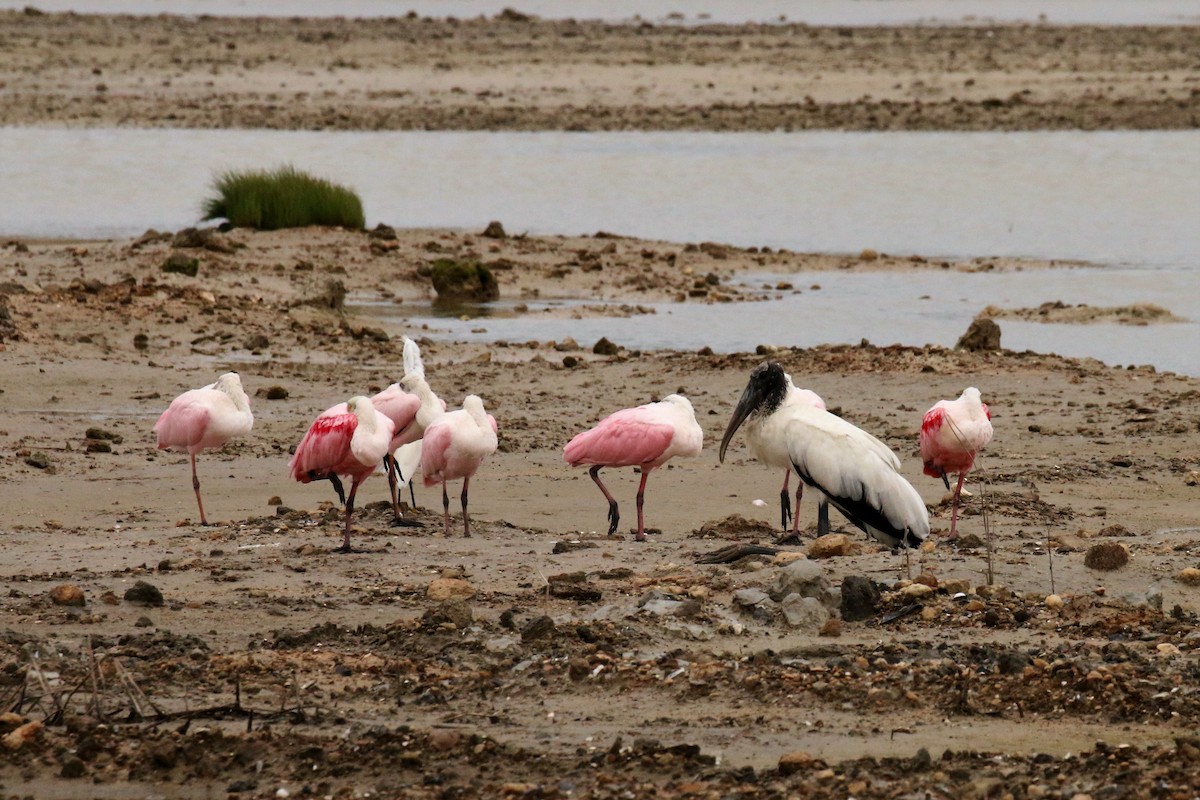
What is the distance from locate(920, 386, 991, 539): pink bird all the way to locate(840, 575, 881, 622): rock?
229cm

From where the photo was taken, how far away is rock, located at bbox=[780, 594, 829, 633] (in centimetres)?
762

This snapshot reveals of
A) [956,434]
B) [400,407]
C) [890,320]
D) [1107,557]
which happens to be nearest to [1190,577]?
[1107,557]

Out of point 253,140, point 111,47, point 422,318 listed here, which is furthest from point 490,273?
point 111,47

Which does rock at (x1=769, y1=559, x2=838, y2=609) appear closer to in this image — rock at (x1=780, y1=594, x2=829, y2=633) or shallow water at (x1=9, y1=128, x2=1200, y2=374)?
rock at (x1=780, y1=594, x2=829, y2=633)

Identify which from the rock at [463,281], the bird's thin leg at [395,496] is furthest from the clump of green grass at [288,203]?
the bird's thin leg at [395,496]

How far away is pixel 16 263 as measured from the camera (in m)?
19.6

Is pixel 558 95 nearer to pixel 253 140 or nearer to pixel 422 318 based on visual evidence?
pixel 253 140

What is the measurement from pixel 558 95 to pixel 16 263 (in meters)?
22.9

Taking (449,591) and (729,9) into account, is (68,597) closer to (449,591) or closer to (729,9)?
(449,591)

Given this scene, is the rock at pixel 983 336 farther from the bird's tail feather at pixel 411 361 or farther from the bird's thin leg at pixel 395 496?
the bird's thin leg at pixel 395 496

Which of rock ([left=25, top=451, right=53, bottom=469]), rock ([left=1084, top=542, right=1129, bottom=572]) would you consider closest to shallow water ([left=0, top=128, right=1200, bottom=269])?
rock ([left=25, top=451, right=53, bottom=469])

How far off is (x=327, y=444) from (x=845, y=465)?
272cm

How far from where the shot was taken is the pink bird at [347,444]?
382 inches

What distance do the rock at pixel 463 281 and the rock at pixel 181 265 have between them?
101 inches
